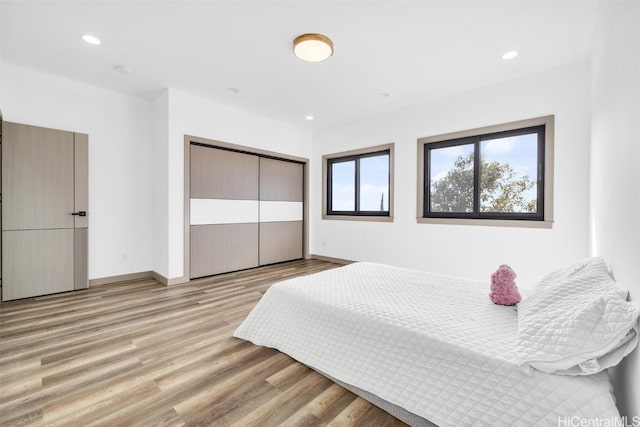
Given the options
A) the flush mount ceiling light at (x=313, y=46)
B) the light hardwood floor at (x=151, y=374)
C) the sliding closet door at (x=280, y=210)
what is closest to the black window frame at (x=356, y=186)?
the sliding closet door at (x=280, y=210)

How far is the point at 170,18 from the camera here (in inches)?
88.8

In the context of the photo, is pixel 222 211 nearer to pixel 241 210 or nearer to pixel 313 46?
pixel 241 210

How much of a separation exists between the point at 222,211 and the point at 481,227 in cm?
365

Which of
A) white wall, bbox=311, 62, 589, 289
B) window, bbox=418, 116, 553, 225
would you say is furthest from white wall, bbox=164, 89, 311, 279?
window, bbox=418, 116, 553, 225

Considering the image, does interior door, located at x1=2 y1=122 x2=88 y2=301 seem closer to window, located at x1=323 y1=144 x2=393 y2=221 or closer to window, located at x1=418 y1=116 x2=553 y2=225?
window, located at x1=323 y1=144 x2=393 y2=221

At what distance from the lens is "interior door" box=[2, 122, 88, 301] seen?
2.97 meters

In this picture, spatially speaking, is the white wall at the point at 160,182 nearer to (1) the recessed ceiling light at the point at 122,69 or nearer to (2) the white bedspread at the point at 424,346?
(1) the recessed ceiling light at the point at 122,69

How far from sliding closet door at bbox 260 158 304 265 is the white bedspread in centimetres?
276

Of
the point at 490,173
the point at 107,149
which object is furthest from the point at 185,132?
the point at 490,173

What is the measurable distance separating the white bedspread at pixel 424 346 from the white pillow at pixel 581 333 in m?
0.05

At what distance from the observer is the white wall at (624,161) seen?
3.17ft

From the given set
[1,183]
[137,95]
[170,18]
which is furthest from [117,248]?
[170,18]

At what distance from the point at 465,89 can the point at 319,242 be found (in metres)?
3.46

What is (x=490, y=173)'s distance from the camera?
3545 millimetres
